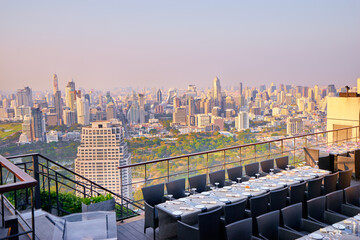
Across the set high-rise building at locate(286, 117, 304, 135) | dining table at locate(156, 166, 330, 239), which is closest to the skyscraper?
high-rise building at locate(286, 117, 304, 135)

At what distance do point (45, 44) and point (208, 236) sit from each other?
3915 cm

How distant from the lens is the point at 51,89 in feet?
118

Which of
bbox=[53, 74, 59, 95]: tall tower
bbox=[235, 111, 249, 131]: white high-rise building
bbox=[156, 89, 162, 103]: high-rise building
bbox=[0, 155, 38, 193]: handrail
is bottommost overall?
bbox=[235, 111, 249, 131]: white high-rise building

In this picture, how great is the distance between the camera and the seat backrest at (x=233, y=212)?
4492 mm

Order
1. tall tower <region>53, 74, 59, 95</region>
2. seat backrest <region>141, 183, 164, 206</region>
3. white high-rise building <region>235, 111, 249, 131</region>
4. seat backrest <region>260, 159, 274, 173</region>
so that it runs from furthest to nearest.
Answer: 1. tall tower <region>53, 74, 59, 95</region>
2. white high-rise building <region>235, 111, 249, 131</region>
3. seat backrest <region>260, 159, 274, 173</region>
4. seat backrest <region>141, 183, 164, 206</region>

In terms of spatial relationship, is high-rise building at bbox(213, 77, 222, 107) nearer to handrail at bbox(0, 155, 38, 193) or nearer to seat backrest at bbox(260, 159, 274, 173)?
seat backrest at bbox(260, 159, 274, 173)

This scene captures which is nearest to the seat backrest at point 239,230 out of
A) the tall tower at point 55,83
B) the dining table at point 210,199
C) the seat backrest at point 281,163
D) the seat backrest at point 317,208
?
the dining table at point 210,199

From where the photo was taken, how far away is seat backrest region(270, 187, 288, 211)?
5089mm

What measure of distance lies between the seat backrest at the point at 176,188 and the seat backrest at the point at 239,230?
224 cm

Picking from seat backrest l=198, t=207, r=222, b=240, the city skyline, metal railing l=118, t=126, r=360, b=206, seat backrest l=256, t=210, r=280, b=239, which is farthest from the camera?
the city skyline

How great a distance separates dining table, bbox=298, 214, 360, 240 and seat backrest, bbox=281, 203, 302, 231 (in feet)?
1.45

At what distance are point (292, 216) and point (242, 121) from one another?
1159 inches

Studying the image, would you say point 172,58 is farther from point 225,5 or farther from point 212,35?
point 225,5

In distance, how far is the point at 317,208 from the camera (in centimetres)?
468
